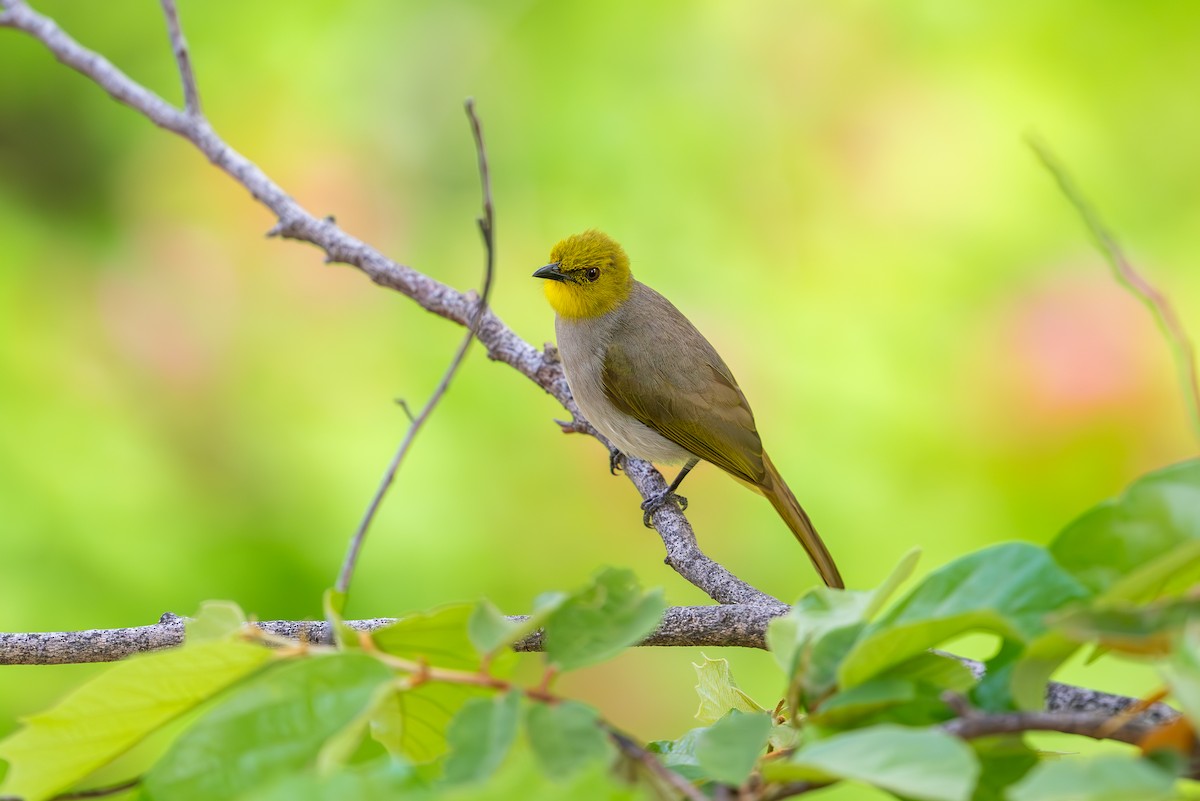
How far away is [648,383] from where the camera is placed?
1.93m

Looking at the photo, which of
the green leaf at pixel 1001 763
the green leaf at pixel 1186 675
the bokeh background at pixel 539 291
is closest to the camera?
the green leaf at pixel 1186 675

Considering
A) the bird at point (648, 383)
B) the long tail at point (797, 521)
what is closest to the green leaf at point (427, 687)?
the bird at point (648, 383)

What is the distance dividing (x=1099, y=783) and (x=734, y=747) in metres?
0.14

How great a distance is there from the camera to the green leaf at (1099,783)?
34 centimetres

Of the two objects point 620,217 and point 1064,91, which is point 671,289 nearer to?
point 620,217

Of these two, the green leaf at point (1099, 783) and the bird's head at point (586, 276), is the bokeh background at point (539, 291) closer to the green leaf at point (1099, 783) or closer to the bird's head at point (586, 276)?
the bird's head at point (586, 276)

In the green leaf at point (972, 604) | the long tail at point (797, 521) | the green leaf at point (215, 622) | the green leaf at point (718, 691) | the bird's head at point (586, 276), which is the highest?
the bird's head at point (586, 276)

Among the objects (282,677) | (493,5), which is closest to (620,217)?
(493,5)

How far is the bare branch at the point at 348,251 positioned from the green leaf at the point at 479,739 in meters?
1.02

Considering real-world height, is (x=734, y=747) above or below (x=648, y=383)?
below

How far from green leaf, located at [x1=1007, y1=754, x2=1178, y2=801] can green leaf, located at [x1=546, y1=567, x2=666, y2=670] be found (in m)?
0.16

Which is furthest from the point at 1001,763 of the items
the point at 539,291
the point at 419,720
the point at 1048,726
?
the point at 539,291

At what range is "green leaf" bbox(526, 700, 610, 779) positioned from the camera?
0.41 metres

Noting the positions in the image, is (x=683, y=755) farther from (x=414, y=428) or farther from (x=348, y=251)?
(x=348, y=251)
